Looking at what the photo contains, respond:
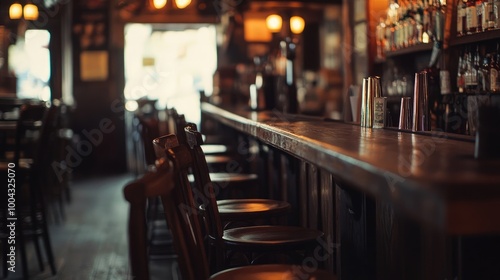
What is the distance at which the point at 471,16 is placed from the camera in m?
4.20

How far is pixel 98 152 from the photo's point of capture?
1175 centimetres

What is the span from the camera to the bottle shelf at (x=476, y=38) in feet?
12.8

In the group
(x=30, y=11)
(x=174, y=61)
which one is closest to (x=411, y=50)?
(x=30, y=11)

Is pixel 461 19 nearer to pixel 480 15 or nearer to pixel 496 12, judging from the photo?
pixel 480 15

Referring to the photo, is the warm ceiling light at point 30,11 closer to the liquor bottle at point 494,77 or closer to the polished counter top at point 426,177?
the liquor bottle at point 494,77

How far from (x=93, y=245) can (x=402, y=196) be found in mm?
4650

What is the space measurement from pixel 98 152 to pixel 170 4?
3160mm

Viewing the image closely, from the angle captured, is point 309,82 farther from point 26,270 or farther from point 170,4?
point 26,270

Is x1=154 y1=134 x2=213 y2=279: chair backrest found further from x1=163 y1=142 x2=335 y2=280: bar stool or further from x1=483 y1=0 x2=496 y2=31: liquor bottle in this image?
x1=483 y1=0 x2=496 y2=31: liquor bottle

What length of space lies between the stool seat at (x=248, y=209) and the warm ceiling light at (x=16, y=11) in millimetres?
8629

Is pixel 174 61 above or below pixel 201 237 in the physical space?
above

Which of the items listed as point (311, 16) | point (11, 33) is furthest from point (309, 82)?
point (11, 33)

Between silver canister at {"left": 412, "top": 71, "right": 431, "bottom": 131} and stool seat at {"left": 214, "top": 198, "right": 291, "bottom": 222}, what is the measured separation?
66 cm

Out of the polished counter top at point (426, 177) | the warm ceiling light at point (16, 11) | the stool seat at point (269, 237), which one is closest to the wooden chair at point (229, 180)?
the stool seat at point (269, 237)
